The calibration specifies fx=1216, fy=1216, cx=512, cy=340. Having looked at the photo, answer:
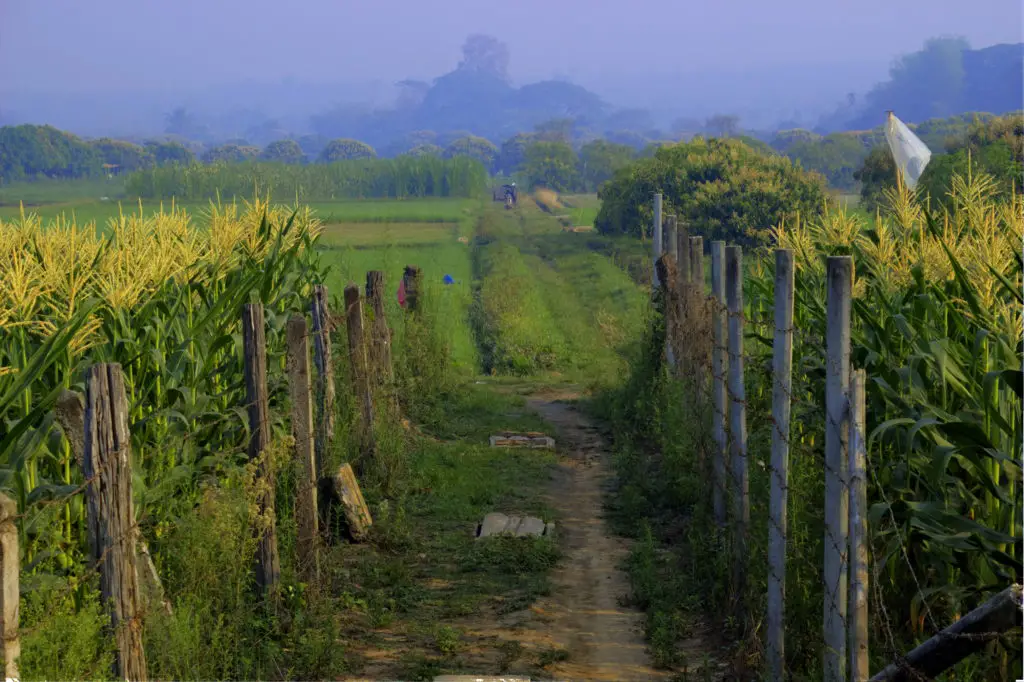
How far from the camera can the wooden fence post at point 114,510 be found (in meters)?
5.29

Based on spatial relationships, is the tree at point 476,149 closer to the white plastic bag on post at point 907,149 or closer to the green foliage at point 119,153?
the green foliage at point 119,153

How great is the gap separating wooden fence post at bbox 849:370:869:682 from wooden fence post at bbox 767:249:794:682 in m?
1.34

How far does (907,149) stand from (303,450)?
16576mm

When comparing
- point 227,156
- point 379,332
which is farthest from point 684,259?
point 227,156

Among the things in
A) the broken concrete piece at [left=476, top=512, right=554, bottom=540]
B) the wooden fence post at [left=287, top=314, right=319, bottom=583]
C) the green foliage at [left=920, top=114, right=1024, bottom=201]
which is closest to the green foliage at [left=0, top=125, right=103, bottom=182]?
the green foliage at [left=920, top=114, right=1024, bottom=201]

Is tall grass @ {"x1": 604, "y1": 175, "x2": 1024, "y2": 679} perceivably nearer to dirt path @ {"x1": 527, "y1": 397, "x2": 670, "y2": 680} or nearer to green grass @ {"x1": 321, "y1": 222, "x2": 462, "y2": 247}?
dirt path @ {"x1": 527, "y1": 397, "x2": 670, "y2": 680}

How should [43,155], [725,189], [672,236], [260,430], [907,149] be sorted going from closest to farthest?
1. [260,430]
2. [672,236]
3. [907,149]
4. [725,189]
5. [43,155]

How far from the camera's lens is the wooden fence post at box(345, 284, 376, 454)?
37.3 feet

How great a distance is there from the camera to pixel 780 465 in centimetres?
646

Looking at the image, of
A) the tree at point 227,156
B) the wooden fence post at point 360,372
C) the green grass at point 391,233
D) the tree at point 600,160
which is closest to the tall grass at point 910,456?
the wooden fence post at point 360,372

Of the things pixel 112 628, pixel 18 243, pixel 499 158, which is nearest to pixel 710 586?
pixel 112 628

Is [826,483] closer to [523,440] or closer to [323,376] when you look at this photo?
[323,376]

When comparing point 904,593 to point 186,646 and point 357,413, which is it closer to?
point 186,646

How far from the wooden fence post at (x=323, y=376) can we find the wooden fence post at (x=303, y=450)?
175 cm
